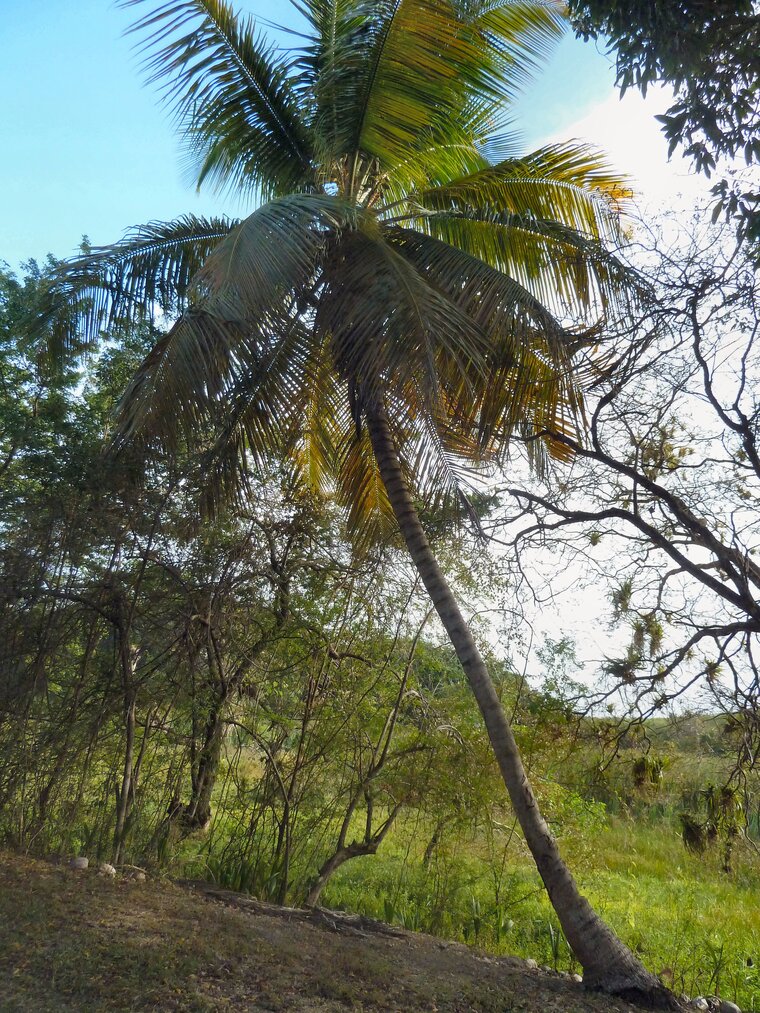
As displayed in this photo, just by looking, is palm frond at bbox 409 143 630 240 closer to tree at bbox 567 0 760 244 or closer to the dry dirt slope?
tree at bbox 567 0 760 244

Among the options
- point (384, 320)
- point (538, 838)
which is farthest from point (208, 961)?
point (384, 320)

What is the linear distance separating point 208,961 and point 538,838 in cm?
259

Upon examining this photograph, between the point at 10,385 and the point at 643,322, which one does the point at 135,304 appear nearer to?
the point at 10,385

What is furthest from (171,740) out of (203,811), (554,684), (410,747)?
(554,684)

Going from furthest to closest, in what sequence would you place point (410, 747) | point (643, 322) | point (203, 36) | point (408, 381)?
1. point (410, 747)
2. point (203, 36)
3. point (643, 322)
4. point (408, 381)

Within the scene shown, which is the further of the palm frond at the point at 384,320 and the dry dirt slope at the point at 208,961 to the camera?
the palm frond at the point at 384,320

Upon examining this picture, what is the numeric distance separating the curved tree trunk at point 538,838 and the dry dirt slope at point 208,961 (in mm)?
260

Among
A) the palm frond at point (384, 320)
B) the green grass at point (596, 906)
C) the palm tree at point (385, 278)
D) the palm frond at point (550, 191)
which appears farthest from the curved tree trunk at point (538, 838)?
the palm frond at point (550, 191)

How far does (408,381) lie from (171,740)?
166 inches

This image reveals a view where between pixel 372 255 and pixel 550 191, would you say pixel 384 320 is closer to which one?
pixel 372 255

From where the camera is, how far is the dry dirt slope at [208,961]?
14.1 feet

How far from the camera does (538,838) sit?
600 centimetres

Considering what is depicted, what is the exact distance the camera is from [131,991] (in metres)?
4.23

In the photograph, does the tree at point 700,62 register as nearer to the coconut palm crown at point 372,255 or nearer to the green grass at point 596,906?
the coconut palm crown at point 372,255
